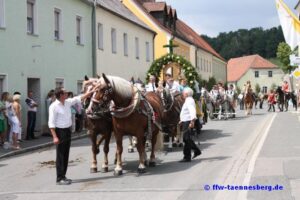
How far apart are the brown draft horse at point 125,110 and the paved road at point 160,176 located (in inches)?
25.7

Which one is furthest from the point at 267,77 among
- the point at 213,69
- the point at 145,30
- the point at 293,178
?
the point at 293,178

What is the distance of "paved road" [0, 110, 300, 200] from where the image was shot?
8.54 m

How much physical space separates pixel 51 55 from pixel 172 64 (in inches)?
279

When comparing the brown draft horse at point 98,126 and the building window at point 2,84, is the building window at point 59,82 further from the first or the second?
the brown draft horse at point 98,126

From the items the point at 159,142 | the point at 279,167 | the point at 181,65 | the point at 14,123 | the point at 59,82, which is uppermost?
the point at 181,65

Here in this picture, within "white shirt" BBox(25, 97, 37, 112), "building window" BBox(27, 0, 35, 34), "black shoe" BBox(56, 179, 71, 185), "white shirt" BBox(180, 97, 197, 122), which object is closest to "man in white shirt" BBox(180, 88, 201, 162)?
"white shirt" BBox(180, 97, 197, 122)

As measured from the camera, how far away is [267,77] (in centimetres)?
11131

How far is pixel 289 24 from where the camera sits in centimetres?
1630

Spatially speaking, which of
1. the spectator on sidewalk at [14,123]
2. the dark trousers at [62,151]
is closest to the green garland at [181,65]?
the spectator on sidewalk at [14,123]

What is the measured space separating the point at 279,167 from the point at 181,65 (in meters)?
7.38

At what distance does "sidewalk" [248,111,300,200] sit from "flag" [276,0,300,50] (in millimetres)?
3041

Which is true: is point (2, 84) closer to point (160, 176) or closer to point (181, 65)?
point (181, 65)

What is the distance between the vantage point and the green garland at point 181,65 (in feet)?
56.4

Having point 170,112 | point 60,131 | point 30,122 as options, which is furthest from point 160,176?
point 30,122
